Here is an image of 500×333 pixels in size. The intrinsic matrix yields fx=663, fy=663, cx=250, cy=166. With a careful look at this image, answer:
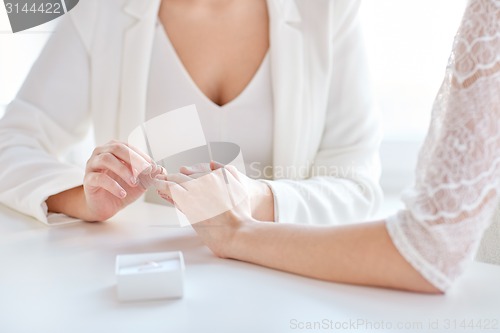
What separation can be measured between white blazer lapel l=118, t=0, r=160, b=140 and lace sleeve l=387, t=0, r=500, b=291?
27.9 inches

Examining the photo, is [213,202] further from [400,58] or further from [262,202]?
[400,58]

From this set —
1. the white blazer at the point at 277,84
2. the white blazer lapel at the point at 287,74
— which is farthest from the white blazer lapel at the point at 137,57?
the white blazer lapel at the point at 287,74

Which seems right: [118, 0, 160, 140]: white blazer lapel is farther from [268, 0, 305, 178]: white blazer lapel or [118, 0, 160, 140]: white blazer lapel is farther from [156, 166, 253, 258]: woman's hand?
[156, 166, 253, 258]: woman's hand

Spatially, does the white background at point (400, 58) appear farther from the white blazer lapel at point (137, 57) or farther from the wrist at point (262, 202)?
the wrist at point (262, 202)

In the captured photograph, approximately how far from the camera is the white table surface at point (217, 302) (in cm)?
56

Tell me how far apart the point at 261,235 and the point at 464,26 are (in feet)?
1.00

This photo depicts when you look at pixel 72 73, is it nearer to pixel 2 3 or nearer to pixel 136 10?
pixel 136 10

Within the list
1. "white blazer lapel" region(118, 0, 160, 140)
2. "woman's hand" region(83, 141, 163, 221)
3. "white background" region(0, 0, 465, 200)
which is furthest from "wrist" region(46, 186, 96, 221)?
"white background" region(0, 0, 465, 200)

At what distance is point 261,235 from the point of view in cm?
74

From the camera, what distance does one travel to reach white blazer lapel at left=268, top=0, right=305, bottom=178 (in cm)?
121

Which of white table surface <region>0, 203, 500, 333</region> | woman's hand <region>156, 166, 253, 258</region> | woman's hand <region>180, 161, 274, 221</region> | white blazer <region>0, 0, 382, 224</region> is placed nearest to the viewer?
white table surface <region>0, 203, 500, 333</region>

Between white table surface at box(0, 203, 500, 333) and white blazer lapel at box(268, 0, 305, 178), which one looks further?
white blazer lapel at box(268, 0, 305, 178)

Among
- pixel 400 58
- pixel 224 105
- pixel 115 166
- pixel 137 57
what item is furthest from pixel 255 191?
pixel 400 58

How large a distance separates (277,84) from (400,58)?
19.8 inches
